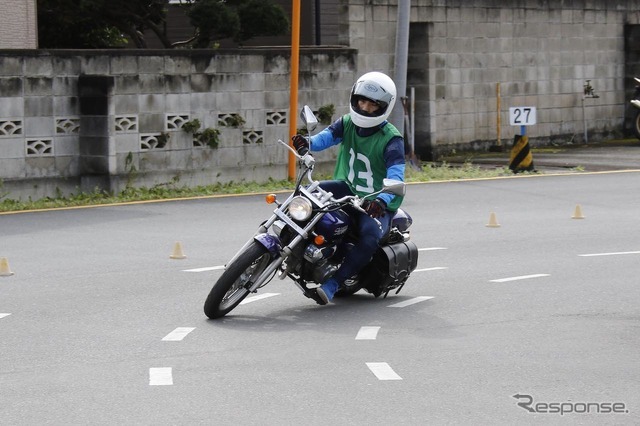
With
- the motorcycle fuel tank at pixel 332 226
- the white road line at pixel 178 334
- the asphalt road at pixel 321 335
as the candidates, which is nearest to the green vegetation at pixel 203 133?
the asphalt road at pixel 321 335

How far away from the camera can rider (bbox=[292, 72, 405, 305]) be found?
35.8 feet

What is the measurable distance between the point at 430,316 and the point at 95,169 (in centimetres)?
1042

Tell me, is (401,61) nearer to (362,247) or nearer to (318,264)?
(362,247)

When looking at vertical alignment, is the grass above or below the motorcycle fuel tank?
below

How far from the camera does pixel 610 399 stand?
7.83 metres

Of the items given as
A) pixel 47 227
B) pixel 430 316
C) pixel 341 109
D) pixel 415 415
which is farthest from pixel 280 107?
pixel 415 415

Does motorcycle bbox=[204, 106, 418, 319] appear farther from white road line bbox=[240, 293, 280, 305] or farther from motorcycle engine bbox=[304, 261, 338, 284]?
white road line bbox=[240, 293, 280, 305]

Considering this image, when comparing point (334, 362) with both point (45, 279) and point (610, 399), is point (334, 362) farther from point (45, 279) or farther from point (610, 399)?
point (45, 279)

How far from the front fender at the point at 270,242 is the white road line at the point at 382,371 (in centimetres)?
168

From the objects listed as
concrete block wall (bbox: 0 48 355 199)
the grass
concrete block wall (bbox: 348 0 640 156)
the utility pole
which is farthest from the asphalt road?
concrete block wall (bbox: 348 0 640 156)

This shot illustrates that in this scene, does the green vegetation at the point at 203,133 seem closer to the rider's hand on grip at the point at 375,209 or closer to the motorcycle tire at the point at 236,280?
the rider's hand on grip at the point at 375,209

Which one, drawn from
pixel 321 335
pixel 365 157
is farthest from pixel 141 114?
pixel 321 335

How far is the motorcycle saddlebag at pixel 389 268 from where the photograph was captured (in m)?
11.2

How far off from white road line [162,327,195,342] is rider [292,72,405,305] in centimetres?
126
